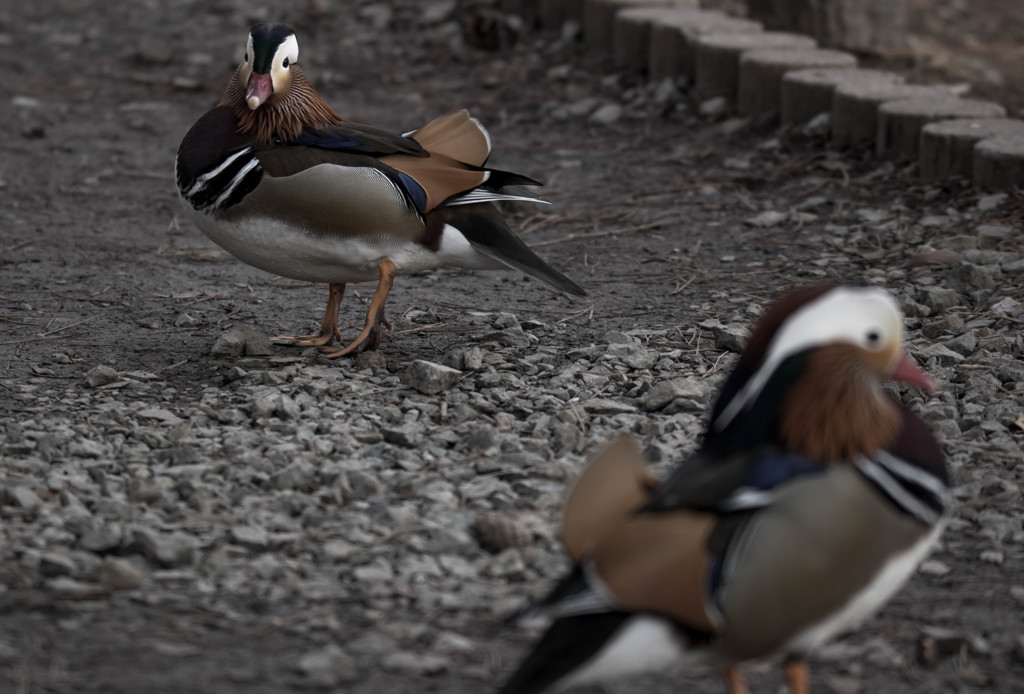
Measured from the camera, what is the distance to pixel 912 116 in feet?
16.9

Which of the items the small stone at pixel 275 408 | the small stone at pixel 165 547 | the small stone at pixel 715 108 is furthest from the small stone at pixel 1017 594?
the small stone at pixel 715 108

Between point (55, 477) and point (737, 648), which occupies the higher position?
point (737, 648)

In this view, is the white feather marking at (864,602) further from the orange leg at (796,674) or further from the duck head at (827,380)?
the duck head at (827,380)

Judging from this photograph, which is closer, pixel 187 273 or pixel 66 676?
pixel 66 676

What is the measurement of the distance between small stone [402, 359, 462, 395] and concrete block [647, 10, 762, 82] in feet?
11.7

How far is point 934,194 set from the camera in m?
4.90

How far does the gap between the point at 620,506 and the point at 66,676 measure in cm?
98

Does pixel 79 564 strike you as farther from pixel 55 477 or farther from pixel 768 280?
pixel 768 280

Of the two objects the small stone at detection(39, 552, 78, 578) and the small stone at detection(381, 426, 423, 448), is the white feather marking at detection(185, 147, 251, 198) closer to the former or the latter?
the small stone at detection(381, 426, 423, 448)

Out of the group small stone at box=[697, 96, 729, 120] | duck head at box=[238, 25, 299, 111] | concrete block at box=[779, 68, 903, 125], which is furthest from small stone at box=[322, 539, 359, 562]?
small stone at box=[697, 96, 729, 120]

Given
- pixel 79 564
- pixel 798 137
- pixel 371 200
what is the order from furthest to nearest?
pixel 798 137 < pixel 371 200 < pixel 79 564

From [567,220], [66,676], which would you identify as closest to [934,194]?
[567,220]

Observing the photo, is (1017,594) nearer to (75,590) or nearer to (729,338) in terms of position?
(729,338)

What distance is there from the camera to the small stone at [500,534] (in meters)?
2.55
